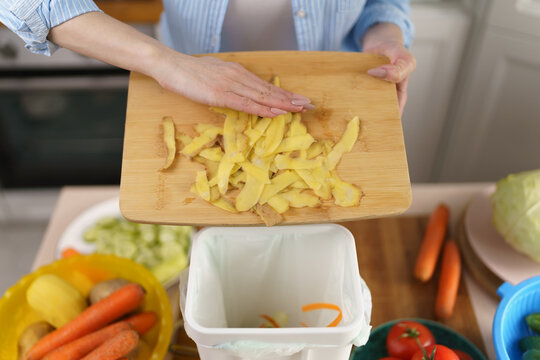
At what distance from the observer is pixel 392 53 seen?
96cm

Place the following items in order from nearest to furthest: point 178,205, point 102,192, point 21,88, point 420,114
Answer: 1. point 178,205
2. point 102,192
3. point 21,88
4. point 420,114

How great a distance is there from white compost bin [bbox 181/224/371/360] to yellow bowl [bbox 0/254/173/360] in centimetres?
11

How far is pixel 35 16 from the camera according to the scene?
0.81 meters

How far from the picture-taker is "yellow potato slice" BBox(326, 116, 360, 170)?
2.55ft

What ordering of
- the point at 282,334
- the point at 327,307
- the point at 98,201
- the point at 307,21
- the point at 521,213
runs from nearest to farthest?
the point at 282,334
the point at 327,307
the point at 521,213
the point at 307,21
the point at 98,201

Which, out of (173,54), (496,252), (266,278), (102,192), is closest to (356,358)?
(266,278)

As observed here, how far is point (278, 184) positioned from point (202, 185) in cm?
12

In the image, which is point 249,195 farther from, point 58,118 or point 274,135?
point 58,118

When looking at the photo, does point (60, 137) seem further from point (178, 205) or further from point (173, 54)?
point (178, 205)

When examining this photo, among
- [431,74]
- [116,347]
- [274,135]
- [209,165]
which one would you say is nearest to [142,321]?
[116,347]

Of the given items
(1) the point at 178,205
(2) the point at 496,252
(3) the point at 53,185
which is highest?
(1) the point at 178,205

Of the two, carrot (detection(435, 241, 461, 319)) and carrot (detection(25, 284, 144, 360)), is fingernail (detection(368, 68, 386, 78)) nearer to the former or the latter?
carrot (detection(435, 241, 461, 319))

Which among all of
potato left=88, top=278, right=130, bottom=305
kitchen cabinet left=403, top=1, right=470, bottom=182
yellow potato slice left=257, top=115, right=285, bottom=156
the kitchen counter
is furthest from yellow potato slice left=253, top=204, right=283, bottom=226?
kitchen cabinet left=403, top=1, right=470, bottom=182

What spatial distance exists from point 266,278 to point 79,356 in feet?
1.10
